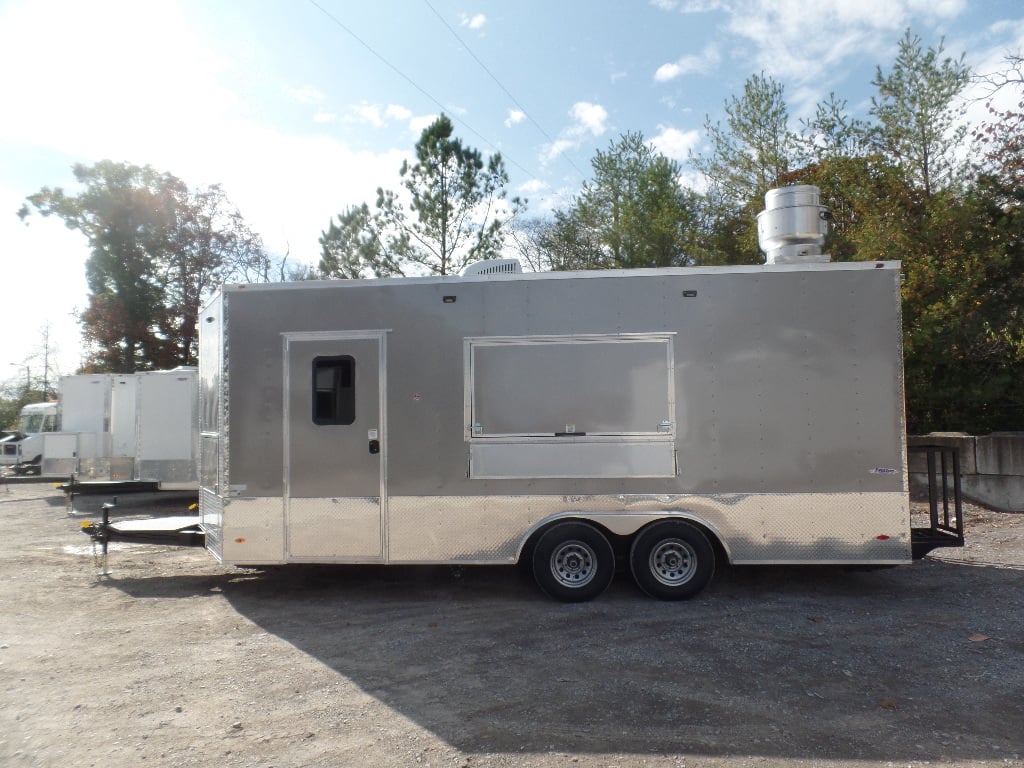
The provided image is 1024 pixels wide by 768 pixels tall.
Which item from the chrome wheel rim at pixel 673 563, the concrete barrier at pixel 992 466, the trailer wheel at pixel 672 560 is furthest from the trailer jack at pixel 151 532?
the concrete barrier at pixel 992 466

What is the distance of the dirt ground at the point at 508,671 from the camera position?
3631 mm

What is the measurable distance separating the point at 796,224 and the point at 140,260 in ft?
78.8

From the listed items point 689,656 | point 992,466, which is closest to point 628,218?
point 992,466

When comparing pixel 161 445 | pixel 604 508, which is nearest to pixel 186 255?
pixel 161 445

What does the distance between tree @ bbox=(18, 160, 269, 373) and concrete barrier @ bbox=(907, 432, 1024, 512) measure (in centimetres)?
2256

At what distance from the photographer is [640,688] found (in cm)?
433

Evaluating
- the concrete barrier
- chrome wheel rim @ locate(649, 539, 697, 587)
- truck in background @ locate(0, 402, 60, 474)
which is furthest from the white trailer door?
truck in background @ locate(0, 402, 60, 474)

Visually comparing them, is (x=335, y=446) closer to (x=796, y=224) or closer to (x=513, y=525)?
(x=513, y=525)

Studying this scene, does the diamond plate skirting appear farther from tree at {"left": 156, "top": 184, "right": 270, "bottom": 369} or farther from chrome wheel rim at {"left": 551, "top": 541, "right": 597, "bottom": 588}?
tree at {"left": 156, "top": 184, "right": 270, "bottom": 369}

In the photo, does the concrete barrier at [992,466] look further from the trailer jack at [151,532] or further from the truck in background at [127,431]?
the truck in background at [127,431]

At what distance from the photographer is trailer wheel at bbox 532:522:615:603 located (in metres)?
5.98

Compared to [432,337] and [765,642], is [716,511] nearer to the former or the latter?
[765,642]

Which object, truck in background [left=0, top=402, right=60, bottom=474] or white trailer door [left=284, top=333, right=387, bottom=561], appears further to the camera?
truck in background [left=0, top=402, right=60, bottom=474]

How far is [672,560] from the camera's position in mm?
6086
